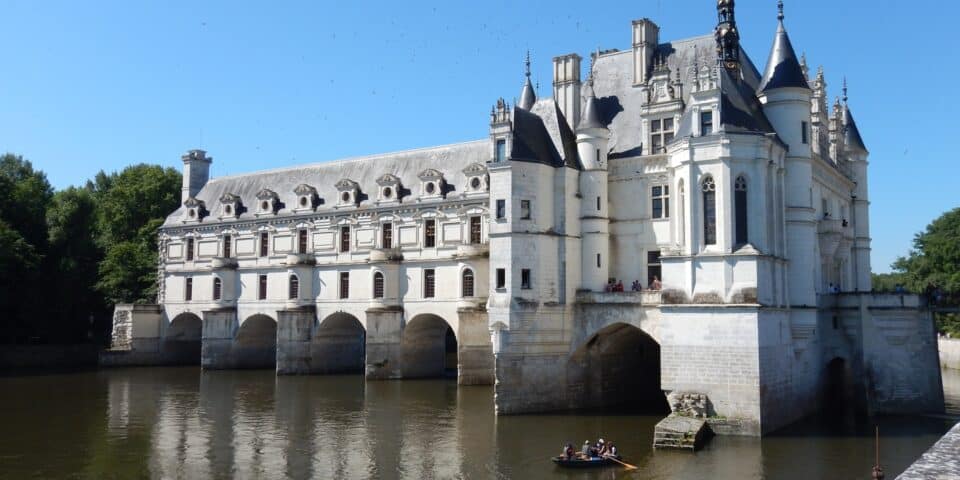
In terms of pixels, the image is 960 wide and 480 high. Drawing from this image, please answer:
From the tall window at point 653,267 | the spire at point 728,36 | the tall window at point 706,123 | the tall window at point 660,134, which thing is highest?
the spire at point 728,36

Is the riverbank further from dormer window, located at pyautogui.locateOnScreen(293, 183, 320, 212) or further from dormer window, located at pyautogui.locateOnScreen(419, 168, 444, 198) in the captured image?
dormer window, located at pyautogui.locateOnScreen(419, 168, 444, 198)

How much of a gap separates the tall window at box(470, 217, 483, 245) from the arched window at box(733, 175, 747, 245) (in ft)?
54.0

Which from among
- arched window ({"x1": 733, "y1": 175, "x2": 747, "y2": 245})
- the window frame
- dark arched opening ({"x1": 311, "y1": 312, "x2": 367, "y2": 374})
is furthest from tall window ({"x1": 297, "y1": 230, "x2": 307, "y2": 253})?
arched window ({"x1": 733, "y1": 175, "x2": 747, "y2": 245})

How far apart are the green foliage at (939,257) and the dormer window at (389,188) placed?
3750 cm

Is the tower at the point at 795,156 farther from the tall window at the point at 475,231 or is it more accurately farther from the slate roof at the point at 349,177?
the tall window at the point at 475,231

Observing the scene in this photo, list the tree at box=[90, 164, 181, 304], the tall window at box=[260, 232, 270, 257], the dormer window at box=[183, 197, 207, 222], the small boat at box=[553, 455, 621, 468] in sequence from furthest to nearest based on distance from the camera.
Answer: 1. the tree at box=[90, 164, 181, 304]
2. the dormer window at box=[183, 197, 207, 222]
3. the tall window at box=[260, 232, 270, 257]
4. the small boat at box=[553, 455, 621, 468]

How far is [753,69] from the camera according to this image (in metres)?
34.8

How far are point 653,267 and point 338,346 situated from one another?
77.1ft

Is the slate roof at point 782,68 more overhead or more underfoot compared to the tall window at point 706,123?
more overhead

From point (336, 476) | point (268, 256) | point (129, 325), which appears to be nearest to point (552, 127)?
point (336, 476)

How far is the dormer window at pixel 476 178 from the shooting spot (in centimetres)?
4156

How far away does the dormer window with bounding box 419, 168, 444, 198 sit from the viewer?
143ft

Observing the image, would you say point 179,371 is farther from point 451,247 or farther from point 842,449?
point 842,449

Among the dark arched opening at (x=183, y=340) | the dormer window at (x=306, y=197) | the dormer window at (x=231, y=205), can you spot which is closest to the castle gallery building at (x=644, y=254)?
the dormer window at (x=306, y=197)
